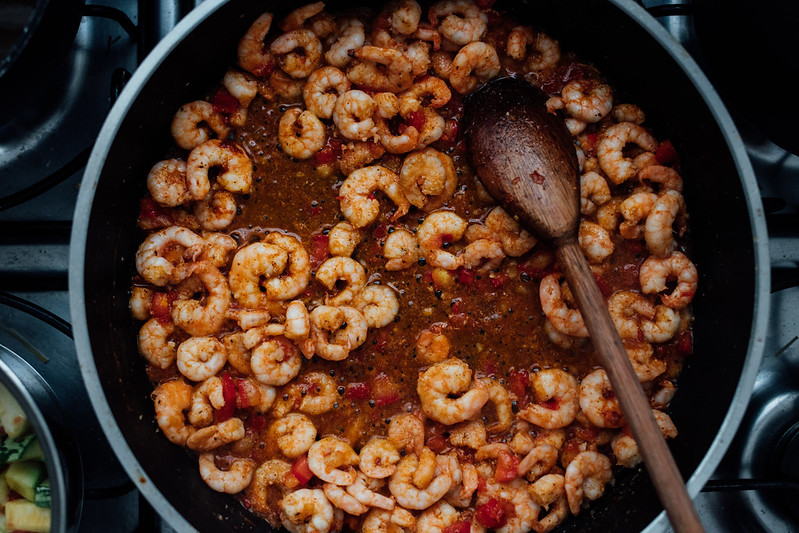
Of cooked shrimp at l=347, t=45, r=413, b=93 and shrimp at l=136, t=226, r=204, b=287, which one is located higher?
cooked shrimp at l=347, t=45, r=413, b=93

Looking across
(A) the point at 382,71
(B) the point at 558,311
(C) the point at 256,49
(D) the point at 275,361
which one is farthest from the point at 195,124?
(B) the point at 558,311

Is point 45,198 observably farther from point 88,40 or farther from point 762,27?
point 762,27

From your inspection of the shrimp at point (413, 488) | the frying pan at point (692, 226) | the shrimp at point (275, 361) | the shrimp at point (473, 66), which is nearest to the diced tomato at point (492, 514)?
the shrimp at point (413, 488)

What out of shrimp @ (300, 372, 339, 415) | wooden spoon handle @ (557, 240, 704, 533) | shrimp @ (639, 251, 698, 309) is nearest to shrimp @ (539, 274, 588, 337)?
wooden spoon handle @ (557, 240, 704, 533)

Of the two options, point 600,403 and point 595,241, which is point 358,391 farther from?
point 595,241

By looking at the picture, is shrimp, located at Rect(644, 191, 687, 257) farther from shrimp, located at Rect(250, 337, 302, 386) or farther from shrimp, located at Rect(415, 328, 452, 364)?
shrimp, located at Rect(250, 337, 302, 386)

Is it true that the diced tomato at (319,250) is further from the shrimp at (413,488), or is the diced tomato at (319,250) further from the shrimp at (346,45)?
the shrimp at (413,488)
